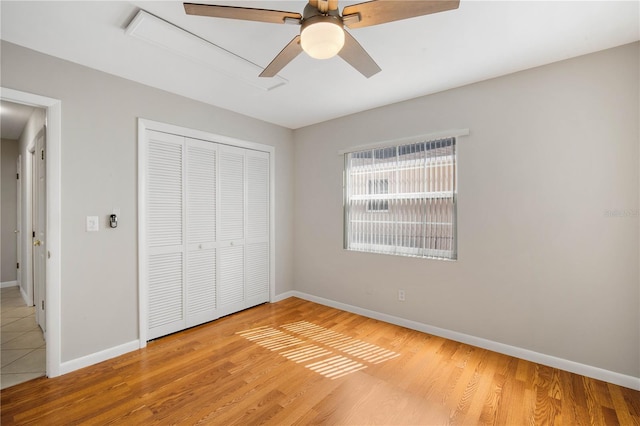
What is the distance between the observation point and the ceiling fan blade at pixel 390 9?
1.25m

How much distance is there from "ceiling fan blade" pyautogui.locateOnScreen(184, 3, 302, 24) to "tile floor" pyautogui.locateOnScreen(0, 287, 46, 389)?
9.84ft

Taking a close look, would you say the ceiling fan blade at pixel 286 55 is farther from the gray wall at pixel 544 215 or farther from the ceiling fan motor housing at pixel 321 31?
the gray wall at pixel 544 215

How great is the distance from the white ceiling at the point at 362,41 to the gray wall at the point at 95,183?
0.17 metres

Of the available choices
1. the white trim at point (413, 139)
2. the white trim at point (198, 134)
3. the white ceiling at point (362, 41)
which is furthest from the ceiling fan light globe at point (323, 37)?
Result: the white trim at point (198, 134)

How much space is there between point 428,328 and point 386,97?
2589mm

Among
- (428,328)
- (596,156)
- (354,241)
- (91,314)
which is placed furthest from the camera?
(354,241)

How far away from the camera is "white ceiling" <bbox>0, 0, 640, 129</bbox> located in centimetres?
176

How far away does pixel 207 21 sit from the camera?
1852 millimetres

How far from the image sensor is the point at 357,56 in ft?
5.49

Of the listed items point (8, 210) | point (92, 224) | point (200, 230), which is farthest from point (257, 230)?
point (8, 210)

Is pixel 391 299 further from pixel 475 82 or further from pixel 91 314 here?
pixel 91 314

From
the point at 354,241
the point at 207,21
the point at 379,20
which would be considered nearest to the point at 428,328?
the point at 354,241

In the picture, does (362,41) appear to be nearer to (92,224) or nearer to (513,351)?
(92,224)

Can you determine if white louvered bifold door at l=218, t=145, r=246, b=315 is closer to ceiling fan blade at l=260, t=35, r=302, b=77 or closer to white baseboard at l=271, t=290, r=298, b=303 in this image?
white baseboard at l=271, t=290, r=298, b=303
